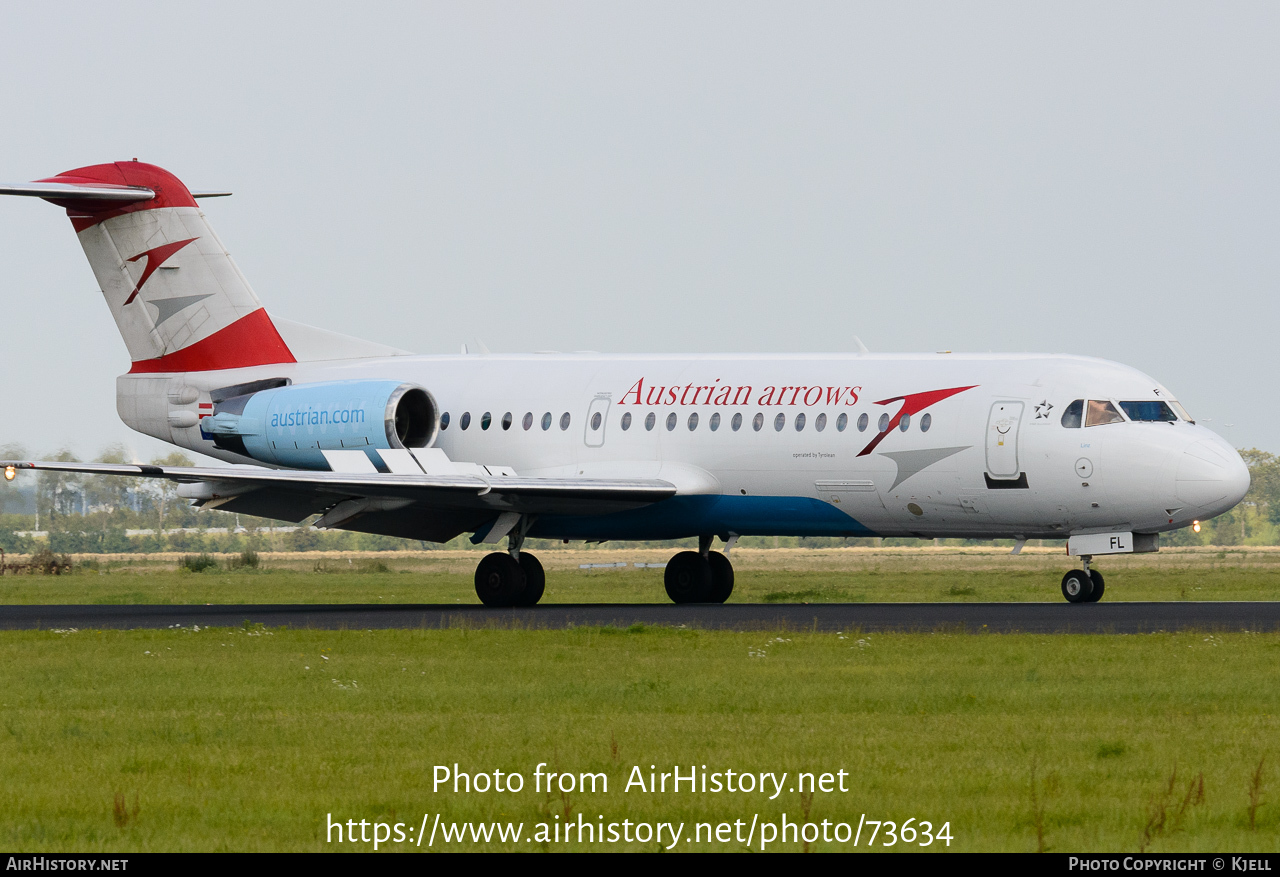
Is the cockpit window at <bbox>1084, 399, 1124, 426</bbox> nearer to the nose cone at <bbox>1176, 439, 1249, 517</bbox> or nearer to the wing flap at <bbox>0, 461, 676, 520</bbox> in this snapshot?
the nose cone at <bbox>1176, 439, 1249, 517</bbox>

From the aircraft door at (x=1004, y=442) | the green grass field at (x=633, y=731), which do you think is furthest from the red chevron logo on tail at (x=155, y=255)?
the aircraft door at (x=1004, y=442)

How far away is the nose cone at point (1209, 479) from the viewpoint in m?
27.6

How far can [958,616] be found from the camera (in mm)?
26484

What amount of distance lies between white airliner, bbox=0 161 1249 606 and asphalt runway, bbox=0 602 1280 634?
4.98ft

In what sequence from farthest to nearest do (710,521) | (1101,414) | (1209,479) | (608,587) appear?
(608,587) < (710,521) < (1101,414) < (1209,479)

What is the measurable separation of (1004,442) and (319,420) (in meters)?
13.2

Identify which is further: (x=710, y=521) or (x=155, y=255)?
(x=155, y=255)

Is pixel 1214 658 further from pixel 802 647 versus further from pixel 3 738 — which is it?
pixel 3 738

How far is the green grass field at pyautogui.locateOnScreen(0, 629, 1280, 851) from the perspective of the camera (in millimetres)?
10594

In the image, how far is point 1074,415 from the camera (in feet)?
93.8

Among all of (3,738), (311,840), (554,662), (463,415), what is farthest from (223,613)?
(311,840)

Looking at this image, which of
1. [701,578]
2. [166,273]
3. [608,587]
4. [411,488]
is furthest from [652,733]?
[608,587]

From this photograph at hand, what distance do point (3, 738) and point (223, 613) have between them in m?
16.0

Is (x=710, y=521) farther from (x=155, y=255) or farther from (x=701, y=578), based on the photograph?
(x=155, y=255)
